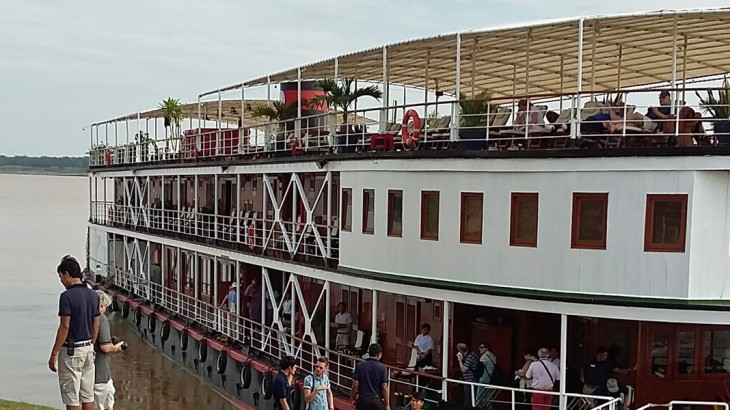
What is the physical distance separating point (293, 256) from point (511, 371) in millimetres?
5968

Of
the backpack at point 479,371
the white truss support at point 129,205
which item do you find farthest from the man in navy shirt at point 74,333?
the white truss support at point 129,205

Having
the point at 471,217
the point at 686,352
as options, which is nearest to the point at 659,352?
the point at 686,352

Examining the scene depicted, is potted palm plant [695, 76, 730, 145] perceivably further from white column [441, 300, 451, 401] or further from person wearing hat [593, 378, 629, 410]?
white column [441, 300, 451, 401]

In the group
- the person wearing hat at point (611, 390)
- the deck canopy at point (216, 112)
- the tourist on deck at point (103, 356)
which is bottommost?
the person wearing hat at point (611, 390)

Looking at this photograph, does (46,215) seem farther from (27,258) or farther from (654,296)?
(654,296)

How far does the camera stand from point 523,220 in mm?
14180

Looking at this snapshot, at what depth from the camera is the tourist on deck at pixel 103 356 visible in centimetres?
997

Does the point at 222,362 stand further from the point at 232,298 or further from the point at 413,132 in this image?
the point at 413,132

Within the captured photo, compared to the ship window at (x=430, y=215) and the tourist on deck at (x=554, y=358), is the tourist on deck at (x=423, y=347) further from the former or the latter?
the tourist on deck at (x=554, y=358)

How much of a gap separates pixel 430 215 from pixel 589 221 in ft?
9.61

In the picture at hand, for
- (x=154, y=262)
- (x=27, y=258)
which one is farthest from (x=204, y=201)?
(x=27, y=258)

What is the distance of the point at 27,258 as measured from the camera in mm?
64688

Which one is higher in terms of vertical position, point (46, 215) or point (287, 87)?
point (287, 87)

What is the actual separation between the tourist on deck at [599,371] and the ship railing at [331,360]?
8.6 inches
